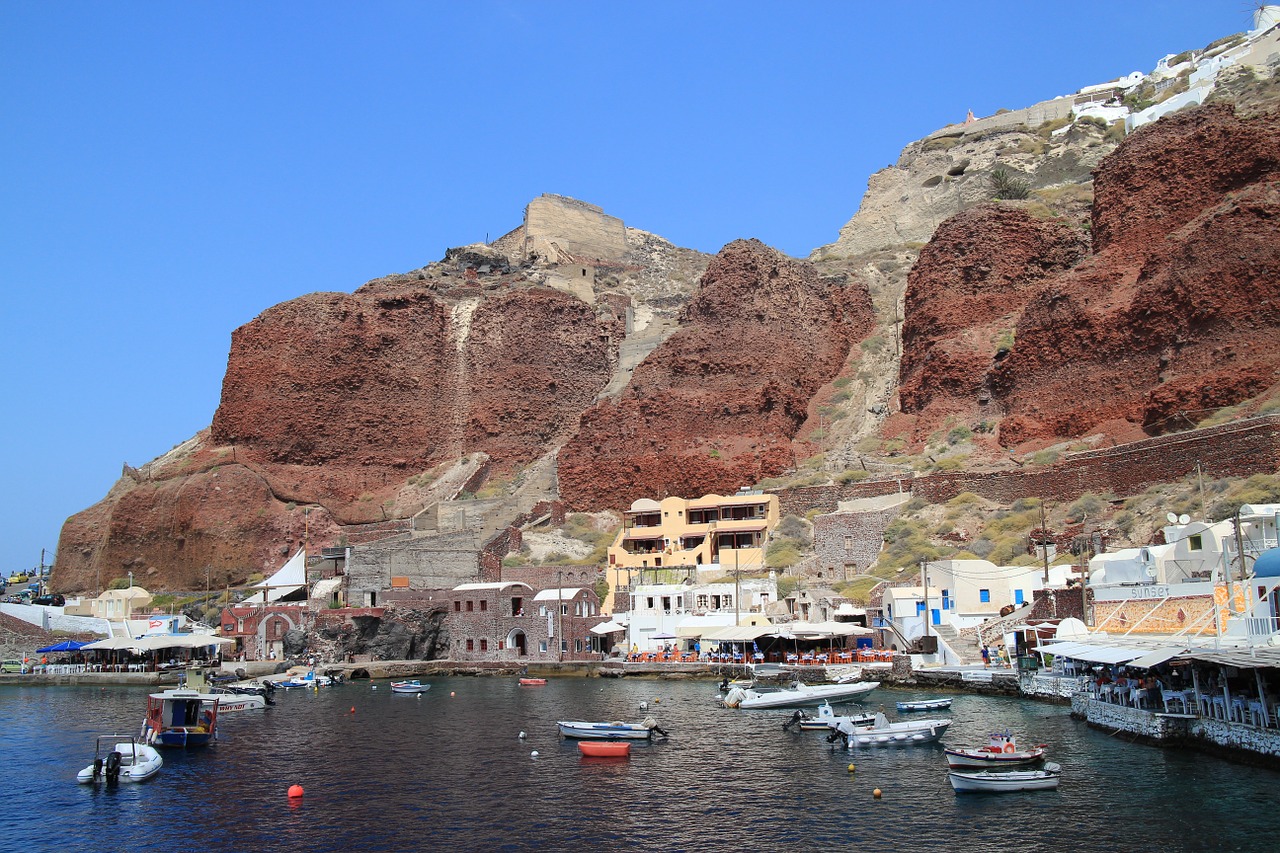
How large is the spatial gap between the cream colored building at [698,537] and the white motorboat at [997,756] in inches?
1305

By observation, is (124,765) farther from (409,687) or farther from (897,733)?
(897,733)

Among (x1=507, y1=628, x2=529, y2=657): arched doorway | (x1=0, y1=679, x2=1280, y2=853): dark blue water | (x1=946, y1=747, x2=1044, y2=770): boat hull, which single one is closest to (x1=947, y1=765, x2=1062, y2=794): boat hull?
(x1=0, y1=679, x2=1280, y2=853): dark blue water

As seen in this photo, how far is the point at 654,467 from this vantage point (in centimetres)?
7106

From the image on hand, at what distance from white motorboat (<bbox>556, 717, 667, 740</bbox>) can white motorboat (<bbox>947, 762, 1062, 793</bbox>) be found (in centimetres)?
1088

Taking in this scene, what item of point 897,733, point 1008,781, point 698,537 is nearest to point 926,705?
point 897,733

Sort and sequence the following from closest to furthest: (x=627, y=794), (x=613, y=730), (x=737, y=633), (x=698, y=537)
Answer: (x=627, y=794) < (x=613, y=730) < (x=737, y=633) < (x=698, y=537)

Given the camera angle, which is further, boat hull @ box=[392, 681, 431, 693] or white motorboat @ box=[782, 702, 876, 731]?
boat hull @ box=[392, 681, 431, 693]

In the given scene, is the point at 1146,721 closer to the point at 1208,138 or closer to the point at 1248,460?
the point at 1248,460

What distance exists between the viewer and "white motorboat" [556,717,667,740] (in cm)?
3488

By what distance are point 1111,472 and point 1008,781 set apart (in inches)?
1197

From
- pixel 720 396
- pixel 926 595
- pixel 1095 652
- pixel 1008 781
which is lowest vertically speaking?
pixel 1008 781

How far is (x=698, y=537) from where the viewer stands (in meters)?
65.6

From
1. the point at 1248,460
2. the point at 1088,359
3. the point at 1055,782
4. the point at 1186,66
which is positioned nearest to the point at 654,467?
the point at 1088,359

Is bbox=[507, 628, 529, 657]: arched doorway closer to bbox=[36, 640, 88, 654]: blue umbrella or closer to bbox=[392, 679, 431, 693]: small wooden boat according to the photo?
bbox=[392, 679, 431, 693]: small wooden boat
